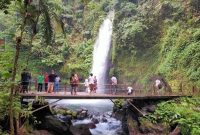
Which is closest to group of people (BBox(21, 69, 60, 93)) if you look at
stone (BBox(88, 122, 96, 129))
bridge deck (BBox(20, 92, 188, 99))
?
bridge deck (BBox(20, 92, 188, 99))

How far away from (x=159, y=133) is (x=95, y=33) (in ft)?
76.3

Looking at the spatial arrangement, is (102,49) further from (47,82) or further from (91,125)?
(47,82)

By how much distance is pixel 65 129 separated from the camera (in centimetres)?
1770

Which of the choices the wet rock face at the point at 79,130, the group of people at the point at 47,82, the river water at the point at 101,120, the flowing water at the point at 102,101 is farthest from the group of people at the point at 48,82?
the flowing water at the point at 102,101

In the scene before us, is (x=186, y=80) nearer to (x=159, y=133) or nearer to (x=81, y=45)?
(x=159, y=133)

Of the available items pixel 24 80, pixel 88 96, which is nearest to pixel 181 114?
pixel 88 96

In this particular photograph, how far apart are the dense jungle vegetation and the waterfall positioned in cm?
87

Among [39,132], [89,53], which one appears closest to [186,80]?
[39,132]

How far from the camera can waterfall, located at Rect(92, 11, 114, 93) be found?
1328 inches

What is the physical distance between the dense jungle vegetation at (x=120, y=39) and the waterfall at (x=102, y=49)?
2.84 feet

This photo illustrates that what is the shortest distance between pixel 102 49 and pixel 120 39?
4.27m

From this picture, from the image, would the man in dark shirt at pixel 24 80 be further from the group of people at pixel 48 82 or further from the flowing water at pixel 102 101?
the flowing water at pixel 102 101

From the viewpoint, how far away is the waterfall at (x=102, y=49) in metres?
33.7

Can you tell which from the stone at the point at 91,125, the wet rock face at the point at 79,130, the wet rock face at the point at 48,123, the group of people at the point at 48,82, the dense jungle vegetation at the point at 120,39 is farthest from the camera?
the stone at the point at 91,125
